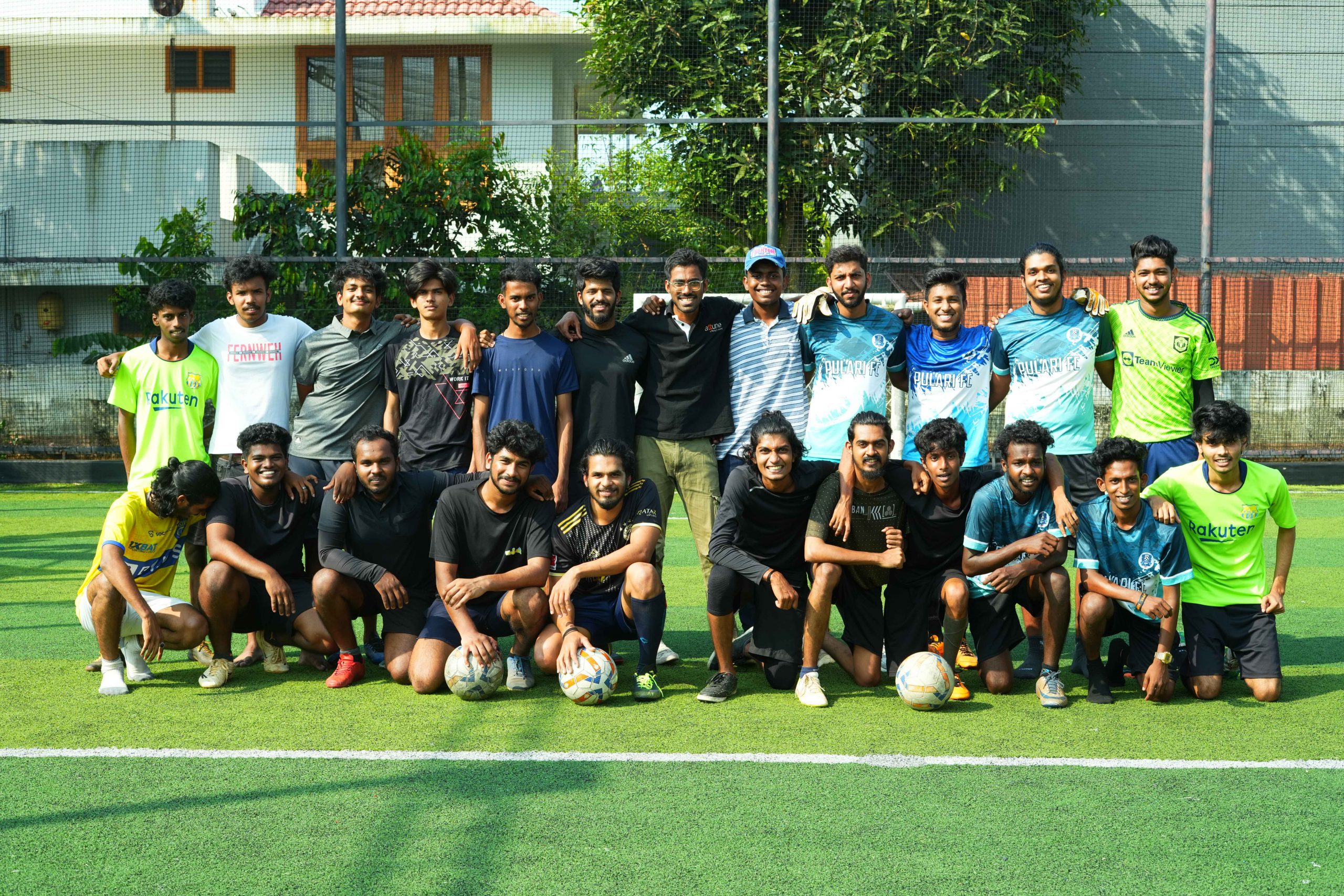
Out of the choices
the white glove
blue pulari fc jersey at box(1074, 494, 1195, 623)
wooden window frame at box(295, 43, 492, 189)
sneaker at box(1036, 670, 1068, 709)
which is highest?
wooden window frame at box(295, 43, 492, 189)

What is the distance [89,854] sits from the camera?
3539 millimetres

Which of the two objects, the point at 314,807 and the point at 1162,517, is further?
the point at 1162,517

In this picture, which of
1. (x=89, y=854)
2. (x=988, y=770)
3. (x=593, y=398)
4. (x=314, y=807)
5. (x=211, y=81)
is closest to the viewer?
(x=89, y=854)

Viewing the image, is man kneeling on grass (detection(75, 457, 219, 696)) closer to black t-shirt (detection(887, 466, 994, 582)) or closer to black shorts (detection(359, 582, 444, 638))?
black shorts (detection(359, 582, 444, 638))

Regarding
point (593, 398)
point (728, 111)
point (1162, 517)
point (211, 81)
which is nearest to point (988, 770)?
point (1162, 517)

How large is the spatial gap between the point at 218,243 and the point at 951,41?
401 inches

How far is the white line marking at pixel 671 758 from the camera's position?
Answer: 14.4 ft

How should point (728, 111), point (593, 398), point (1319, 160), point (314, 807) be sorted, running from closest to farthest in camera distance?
1. point (314, 807)
2. point (593, 398)
3. point (728, 111)
4. point (1319, 160)

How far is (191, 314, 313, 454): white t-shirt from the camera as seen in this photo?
6336 mm

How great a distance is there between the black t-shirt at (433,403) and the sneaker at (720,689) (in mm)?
1791

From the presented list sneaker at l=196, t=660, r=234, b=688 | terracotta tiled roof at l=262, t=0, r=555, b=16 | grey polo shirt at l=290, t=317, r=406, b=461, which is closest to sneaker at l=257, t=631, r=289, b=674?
sneaker at l=196, t=660, r=234, b=688

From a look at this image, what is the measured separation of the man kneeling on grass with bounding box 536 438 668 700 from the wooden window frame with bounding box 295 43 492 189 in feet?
41.9

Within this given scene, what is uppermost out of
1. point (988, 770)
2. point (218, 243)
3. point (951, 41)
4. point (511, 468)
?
point (951, 41)

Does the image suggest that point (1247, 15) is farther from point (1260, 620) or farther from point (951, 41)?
point (1260, 620)
